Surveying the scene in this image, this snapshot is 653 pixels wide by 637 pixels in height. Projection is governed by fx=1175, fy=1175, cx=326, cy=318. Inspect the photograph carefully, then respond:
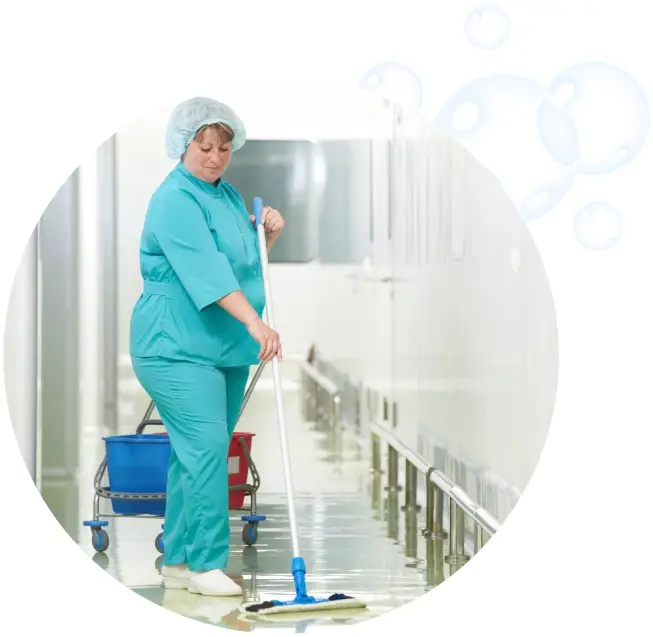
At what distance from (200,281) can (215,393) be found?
0.29 meters

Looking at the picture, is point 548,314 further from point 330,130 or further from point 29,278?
point 330,130

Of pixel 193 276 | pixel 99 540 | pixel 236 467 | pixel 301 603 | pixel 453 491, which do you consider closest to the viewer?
pixel 301 603

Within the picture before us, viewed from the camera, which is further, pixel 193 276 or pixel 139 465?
pixel 139 465

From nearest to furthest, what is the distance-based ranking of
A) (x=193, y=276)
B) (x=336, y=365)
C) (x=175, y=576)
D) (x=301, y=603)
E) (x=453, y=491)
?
1. (x=301, y=603)
2. (x=193, y=276)
3. (x=175, y=576)
4. (x=453, y=491)
5. (x=336, y=365)

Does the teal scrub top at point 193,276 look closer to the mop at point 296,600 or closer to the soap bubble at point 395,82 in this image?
the mop at point 296,600

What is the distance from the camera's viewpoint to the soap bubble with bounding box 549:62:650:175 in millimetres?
2824

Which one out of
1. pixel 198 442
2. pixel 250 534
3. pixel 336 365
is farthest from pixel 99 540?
pixel 336 365

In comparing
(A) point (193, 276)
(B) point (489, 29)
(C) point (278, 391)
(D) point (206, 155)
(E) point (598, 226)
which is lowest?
(C) point (278, 391)

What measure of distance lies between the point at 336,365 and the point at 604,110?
3868mm

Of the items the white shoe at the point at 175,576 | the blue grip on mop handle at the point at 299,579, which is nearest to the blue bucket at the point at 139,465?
the white shoe at the point at 175,576

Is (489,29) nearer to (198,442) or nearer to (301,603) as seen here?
(198,442)

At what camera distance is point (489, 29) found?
279 centimetres

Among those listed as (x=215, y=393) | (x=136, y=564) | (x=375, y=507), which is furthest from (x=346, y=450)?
(x=215, y=393)

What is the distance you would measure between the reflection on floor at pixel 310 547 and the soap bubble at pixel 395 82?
48.1 inches
